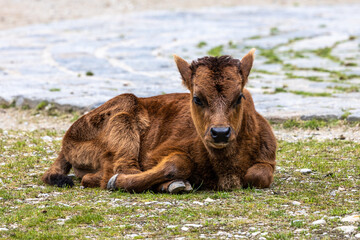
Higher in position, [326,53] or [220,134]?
[220,134]

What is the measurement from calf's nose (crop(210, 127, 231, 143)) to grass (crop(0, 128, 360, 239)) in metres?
0.65

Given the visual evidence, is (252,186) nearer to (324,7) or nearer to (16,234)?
(16,234)

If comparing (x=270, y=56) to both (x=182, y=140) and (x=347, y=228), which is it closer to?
(x=182, y=140)

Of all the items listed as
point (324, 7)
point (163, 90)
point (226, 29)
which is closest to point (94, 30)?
point (226, 29)

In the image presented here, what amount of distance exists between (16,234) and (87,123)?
335cm

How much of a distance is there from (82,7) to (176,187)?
31.0 metres

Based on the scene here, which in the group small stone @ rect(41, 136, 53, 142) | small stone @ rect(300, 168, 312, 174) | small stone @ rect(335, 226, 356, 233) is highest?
small stone @ rect(335, 226, 356, 233)

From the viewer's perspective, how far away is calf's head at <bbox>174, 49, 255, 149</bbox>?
692cm

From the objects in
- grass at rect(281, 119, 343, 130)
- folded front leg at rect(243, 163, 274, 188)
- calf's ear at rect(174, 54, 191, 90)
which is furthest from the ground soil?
folded front leg at rect(243, 163, 274, 188)

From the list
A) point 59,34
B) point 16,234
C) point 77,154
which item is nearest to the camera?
point 16,234

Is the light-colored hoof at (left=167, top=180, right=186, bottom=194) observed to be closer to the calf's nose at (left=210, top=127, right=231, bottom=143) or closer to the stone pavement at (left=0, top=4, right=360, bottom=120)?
the calf's nose at (left=210, top=127, right=231, bottom=143)

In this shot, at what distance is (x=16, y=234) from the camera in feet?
18.2

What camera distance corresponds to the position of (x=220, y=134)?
6793 mm

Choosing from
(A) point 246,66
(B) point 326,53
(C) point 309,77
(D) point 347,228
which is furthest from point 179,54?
(D) point 347,228
